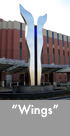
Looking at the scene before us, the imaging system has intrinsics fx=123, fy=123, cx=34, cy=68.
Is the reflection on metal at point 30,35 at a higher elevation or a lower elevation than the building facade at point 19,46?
lower

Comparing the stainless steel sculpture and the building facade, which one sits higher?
the building facade

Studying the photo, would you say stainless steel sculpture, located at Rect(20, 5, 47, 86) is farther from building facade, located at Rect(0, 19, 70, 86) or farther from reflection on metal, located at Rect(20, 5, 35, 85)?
building facade, located at Rect(0, 19, 70, 86)

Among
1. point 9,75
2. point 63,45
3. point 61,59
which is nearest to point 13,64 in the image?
point 9,75

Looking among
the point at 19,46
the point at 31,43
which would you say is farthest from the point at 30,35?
the point at 19,46

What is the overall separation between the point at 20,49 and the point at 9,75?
1092cm

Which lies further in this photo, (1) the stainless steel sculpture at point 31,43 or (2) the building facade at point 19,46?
(2) the building facade at point 19,46

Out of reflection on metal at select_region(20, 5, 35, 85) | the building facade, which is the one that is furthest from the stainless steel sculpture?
the building facade

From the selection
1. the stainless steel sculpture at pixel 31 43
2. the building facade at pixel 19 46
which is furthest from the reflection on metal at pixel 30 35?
the building facade at pixel 19 46

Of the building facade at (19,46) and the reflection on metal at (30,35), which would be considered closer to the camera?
the reflection on metal at (30,35)

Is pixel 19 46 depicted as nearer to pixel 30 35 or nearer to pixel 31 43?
pixel 30 35

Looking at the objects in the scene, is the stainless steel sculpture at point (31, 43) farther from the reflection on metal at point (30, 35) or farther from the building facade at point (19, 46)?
the building facade at point (19, 46)

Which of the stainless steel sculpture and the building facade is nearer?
the stainless steel sculpture

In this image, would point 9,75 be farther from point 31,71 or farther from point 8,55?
point 31,71

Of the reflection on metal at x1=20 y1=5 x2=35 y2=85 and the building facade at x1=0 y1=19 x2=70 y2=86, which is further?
the building facade at x1=0 y1=19 x2=70 y2=86
